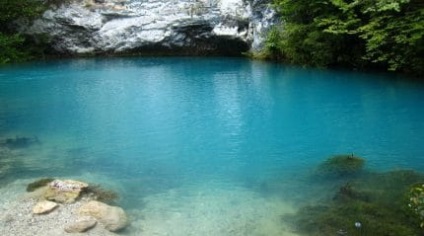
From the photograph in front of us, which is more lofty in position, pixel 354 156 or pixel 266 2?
pixel 266 2

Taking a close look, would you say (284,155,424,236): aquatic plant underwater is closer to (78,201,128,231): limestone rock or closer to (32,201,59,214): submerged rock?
(78,201,128,231): limestone rock

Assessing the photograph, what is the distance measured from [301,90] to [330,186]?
8975 mm

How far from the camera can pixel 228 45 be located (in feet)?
92.2

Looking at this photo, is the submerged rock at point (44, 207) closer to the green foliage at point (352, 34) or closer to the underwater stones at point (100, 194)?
the underwater stones at point (100, 194)

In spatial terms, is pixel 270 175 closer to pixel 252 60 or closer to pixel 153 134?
pixel 153 134

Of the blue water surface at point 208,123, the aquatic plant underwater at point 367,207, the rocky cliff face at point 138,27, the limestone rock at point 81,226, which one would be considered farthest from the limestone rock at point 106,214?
the rocky cliff face at point 138,27

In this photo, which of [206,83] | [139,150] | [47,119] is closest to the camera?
[139,150]

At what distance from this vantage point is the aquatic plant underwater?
6961 millimetres

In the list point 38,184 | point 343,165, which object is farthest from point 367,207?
point 38,184

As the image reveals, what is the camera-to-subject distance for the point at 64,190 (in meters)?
8.46

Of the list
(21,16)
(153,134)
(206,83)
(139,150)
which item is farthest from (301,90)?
(21,16)

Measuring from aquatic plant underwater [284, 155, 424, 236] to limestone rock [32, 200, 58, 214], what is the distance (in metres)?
3.65

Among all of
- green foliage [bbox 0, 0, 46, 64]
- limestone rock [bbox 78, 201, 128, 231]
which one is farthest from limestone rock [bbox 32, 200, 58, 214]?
green foliage [bbox 0, 0, 46, 64]

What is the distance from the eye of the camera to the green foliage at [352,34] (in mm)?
17203
